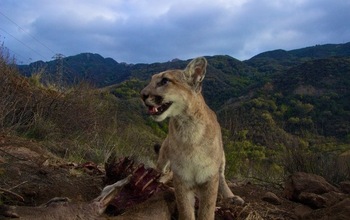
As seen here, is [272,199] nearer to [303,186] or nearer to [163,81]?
[303,186]

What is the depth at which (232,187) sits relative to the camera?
8367mm

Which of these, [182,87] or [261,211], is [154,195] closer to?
[182,87]

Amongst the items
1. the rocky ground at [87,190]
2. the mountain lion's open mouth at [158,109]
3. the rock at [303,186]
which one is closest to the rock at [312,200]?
the rocky ground at [87,190]

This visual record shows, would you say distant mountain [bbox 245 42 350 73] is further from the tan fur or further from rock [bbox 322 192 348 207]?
the tan fur

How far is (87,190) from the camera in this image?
609 cm

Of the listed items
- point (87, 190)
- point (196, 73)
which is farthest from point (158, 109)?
point (87, 190)

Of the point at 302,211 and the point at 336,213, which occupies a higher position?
the point at 336,213

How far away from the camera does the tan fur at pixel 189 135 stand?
17.4 ft

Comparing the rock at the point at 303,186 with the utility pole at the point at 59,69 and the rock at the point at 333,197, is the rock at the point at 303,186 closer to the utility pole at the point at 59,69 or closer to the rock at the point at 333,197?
the rock at the point at 333,197

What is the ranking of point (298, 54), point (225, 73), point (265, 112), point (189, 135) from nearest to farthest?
point (189, 135), point (265, 112), point (225, 73), point (298, 54)

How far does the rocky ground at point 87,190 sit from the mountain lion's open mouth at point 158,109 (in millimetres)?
1296

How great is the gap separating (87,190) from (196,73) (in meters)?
2.17

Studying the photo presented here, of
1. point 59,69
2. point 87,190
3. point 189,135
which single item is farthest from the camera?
point 59,69

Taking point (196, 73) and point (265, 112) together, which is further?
point (265, 112)
